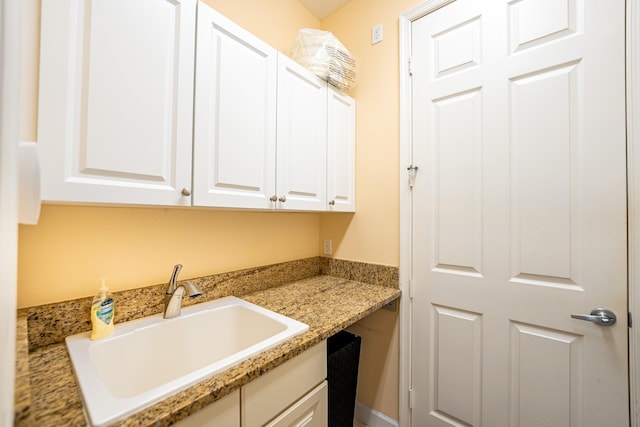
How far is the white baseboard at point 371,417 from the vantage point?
157 cm

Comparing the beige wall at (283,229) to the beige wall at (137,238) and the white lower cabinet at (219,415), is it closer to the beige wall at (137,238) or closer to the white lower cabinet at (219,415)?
the beige wall at (137,238)

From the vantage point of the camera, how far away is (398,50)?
157cm

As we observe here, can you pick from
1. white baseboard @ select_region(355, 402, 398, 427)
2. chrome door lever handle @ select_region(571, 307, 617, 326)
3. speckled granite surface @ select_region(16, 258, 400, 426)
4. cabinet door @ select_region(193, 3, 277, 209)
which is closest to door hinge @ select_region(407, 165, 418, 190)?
speckled granite surface @ select_region(16, 258, 400, 426)

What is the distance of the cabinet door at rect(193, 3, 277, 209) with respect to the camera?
100cm

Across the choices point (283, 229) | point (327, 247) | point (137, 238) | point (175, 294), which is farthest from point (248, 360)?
point (327, 247)

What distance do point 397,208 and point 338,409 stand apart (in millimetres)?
1096

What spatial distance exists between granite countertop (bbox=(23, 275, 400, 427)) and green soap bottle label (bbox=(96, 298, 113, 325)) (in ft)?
0.40

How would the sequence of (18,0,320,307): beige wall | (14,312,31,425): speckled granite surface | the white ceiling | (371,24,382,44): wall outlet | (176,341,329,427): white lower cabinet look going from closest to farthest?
(14,312,31,425): speckled granite surface
(176,341,329,427): white lower cabinet
(18,0,320,307): beige wall
(371,24,382,44): wall outlet
the white ceiling

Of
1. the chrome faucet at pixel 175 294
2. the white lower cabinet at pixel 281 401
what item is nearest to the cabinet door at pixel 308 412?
the white lower cabinet at pixel 281 401

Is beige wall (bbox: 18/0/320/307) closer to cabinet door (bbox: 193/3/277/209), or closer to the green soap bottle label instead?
the green soap bottle label

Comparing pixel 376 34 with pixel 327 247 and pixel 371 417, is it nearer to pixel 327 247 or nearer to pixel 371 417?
pixel 327 247

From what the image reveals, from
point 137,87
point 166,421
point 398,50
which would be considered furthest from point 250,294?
point 398,50

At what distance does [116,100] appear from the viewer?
2.63ft

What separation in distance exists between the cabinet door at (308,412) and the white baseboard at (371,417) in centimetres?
77
